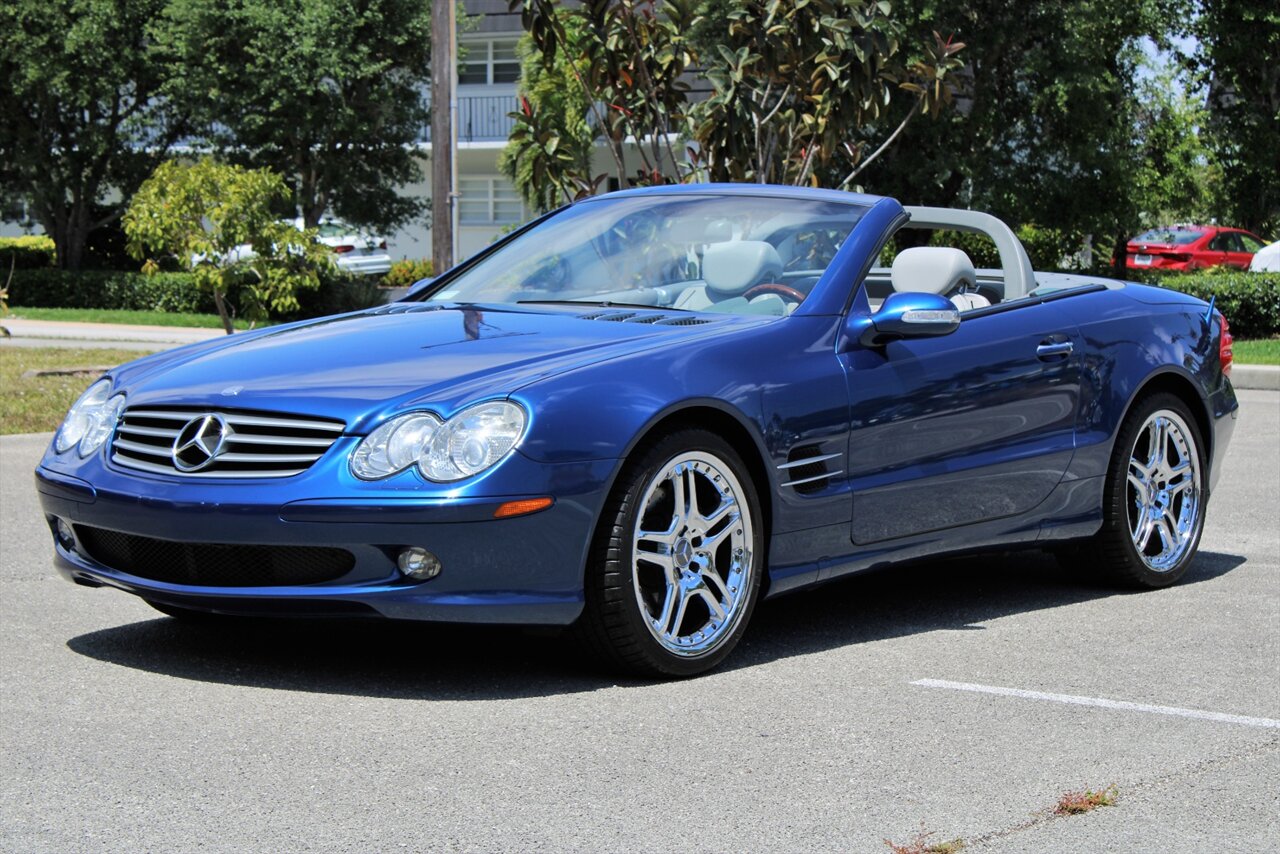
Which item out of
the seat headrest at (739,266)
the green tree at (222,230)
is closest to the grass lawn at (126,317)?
the green tree at (222,230)

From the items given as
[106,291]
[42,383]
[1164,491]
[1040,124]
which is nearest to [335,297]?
[106,291]

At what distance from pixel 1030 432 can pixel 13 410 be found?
873cm

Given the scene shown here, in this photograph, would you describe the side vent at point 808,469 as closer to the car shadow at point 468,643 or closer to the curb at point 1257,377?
the car shadow at point 468,643

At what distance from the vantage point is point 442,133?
2044 cm

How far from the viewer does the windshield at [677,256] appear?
610 cm

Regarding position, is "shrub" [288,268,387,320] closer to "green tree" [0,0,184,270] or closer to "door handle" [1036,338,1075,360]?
"green tree" [0,0,184,270]

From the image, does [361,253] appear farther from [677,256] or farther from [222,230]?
[677,256]

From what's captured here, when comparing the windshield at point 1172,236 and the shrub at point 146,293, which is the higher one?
the windshield at point 1172,236

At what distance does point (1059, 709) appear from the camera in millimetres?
5039

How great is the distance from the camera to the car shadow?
17.1ft

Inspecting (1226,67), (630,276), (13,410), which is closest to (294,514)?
(630,276)

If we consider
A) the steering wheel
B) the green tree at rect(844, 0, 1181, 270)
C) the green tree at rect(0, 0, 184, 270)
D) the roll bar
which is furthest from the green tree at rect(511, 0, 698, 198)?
the green tree at rect(0, 0, 184, 270)

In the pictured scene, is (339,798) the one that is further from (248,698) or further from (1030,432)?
(1030,432)

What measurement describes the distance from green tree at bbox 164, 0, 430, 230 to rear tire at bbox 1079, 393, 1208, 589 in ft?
86.6
